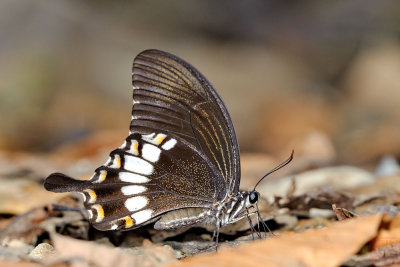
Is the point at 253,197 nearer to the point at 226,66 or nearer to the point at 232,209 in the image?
the point at 232,209

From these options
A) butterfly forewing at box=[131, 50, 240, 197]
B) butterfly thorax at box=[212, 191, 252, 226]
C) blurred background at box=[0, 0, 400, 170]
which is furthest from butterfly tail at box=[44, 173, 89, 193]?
blurred background at box=[0, 0, 400, 170]

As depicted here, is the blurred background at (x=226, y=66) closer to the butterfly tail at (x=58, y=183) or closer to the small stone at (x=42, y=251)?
the butterfly tail at (x=58, y=183)

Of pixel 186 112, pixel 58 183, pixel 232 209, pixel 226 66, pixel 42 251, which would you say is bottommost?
pixel 42 251

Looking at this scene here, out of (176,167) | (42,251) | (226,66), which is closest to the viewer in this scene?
(42,251)

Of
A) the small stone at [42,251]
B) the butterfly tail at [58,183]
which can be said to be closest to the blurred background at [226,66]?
the butterfly tail at [58,183]

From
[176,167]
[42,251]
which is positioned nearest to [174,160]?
[176,167]

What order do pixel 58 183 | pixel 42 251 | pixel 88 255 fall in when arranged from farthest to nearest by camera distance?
pixel 58 183, pixel 42 251, pixel 88 255

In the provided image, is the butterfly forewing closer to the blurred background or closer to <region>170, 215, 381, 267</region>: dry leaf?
<region>170, 215, 381, 267</region>: dry leaf

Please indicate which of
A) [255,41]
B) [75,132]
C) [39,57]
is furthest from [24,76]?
[255,41]
